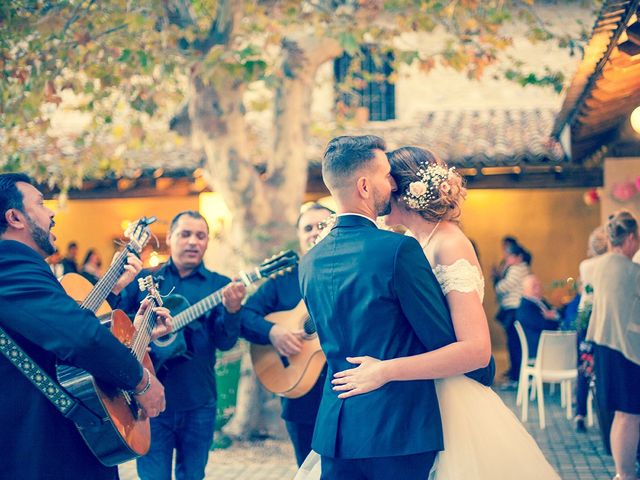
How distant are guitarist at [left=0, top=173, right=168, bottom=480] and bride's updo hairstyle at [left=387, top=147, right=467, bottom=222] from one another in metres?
1.27

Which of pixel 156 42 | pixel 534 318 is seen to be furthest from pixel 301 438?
pixel 534 318

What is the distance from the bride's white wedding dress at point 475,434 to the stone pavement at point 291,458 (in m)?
4.16

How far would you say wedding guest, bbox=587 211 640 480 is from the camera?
232 inches

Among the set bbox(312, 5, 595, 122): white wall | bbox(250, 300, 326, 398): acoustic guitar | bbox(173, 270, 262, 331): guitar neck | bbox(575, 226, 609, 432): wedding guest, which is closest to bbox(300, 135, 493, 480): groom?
bbox(173, 270, 262, 331): guitar neck

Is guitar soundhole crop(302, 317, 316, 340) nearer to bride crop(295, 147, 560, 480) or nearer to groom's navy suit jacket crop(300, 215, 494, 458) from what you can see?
bride crop(295, 147, 560, 480)

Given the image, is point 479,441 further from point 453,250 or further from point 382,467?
point 453,250

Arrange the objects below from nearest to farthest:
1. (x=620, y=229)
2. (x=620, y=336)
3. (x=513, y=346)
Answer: (x=620, y=336), (x=620, y=229), (x=513, y=346)

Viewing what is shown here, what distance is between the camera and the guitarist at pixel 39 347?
307 cm

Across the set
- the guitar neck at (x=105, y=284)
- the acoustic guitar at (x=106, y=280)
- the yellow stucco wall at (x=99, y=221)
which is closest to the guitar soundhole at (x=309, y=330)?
the acoustic guitar at (x=106, y=280)

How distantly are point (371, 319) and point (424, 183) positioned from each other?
23.5 inches

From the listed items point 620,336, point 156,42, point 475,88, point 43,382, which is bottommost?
point 620,336

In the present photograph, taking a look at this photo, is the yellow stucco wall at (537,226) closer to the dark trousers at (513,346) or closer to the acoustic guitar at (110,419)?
the dark trousers at (513,346)

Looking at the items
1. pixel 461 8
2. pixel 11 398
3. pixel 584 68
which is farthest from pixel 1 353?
pixel 461 8

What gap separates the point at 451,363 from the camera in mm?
3010
